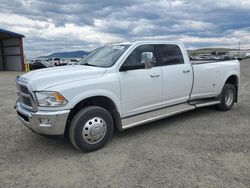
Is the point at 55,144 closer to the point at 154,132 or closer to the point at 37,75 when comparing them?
the point at 37,75

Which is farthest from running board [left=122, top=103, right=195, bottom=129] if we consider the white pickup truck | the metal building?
the metal building

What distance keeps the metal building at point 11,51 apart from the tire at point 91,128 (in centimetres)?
2900

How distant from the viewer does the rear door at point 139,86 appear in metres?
5.08

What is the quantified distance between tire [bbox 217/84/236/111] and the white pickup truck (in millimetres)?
630

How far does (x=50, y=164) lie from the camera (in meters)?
4.24

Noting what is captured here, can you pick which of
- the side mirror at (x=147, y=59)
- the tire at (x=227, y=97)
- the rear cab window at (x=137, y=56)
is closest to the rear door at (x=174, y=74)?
the rear cab window at (x=137, y=56)

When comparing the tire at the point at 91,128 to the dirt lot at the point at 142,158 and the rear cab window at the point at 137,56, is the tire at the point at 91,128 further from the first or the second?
the rear cab window at the point at 137,56

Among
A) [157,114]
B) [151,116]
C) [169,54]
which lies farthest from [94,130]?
[169,54]

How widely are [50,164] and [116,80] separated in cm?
181

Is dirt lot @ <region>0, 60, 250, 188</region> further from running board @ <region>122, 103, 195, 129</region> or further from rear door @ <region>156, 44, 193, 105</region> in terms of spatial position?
rear door @ <region>156, 44, 193, 105</region>

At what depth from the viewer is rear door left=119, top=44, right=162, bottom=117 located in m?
5.08

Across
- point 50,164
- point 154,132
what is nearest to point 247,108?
point 154,132

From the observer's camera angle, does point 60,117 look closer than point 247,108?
Yes

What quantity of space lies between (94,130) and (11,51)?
32120 mm
